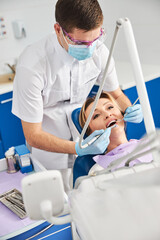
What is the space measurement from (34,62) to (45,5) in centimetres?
233

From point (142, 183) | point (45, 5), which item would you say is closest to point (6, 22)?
point (45, 5)

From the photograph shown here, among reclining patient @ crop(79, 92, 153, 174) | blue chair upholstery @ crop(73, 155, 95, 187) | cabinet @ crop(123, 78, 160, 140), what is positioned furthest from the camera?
cabinet @ crop(123, 78, 160, 140)

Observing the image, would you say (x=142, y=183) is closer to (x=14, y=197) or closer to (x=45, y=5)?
(x=14, y=197)

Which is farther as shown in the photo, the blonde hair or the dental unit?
the blonde hair

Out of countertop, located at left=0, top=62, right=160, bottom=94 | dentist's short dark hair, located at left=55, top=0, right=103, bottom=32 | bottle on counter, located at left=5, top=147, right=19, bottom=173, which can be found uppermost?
dentist's short dark hair, located at left=55, top=0, right=103, bottom=32

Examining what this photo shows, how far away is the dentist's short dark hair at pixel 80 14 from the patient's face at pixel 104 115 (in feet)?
1.73

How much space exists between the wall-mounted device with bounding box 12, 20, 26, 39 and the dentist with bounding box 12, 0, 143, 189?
191 centimetres

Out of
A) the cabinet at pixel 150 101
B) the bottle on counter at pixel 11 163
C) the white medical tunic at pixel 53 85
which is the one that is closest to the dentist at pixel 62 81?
the white medical tunic at pixel 53 85

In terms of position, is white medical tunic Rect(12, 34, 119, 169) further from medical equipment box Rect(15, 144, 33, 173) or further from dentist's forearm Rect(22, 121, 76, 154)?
medical equipment box Rect(15, 144, 33, 173)

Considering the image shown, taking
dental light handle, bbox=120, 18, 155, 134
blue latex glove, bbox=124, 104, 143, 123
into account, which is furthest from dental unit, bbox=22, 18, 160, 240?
blue latex glove, bbox=124, 104, 143, 123

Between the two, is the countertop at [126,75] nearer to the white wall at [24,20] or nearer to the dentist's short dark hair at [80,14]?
the white wall at [24,20]

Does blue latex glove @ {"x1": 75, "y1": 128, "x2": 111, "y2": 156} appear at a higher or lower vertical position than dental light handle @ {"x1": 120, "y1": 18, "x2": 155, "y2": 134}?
lower

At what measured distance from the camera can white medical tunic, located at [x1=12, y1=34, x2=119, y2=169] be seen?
1.78 metres

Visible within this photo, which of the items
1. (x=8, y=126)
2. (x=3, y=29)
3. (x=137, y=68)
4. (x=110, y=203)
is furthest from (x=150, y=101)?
(x=110, y=203)
